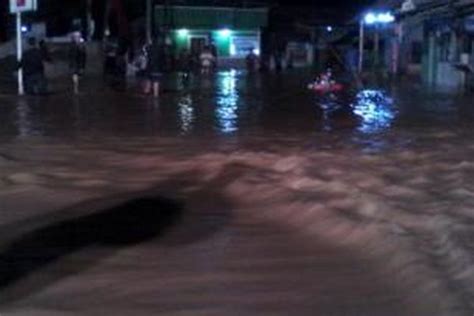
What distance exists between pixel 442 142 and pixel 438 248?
27.0 ft

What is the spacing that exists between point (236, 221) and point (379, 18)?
138ft

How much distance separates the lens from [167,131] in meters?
17.6

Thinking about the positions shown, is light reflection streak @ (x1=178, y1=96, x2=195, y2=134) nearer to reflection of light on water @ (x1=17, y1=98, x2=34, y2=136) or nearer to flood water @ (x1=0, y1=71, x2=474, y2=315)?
flood water @ (x1=0, y1=71, x2=474, y2=315)

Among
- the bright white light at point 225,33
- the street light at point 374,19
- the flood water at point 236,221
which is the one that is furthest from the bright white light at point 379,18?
the flood water at point 236,221

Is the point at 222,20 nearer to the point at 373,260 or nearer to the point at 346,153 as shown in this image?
the point at 346,153

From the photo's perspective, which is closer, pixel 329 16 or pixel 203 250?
pixel 203 250

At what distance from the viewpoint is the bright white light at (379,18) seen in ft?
160

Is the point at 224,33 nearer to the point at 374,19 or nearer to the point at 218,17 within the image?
the point at 218,17

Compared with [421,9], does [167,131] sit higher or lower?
lower

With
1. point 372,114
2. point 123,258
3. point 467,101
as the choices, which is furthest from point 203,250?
point 467,101

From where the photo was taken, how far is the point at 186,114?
21688 mm

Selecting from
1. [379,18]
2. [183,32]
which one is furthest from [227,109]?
[183,32]

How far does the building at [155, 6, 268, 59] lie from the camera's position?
70062 mm

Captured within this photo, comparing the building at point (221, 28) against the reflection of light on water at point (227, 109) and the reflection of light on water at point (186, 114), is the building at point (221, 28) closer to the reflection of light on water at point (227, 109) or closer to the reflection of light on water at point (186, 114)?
the reflection of light on water at point (227, 109)
